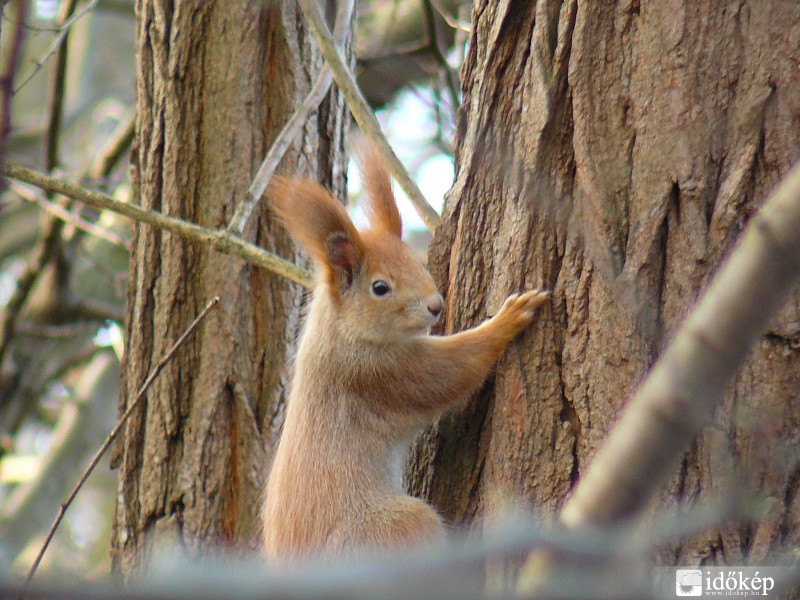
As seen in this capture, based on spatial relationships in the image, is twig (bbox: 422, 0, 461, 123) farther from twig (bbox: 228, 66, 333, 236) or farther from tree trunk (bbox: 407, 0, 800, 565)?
tree trunk (bbox: 407, 0, 800, 565)

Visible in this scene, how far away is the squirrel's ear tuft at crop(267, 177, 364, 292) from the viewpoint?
287cm

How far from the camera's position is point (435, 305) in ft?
9.30

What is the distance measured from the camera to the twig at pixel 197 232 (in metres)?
3.02

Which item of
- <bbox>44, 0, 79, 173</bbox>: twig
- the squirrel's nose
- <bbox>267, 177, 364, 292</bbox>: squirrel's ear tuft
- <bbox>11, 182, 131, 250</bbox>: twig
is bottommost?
the squirrel's nose

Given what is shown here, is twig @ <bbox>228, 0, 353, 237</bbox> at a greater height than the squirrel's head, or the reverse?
twig @ <bbox>228, 0, 353, 237</bbox>

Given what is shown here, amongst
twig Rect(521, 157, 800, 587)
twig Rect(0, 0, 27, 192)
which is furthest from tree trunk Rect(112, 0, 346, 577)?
twig Rect(521, 157, 800, 587)

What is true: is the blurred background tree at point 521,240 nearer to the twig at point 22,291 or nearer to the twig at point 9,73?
the twig at point 9,73

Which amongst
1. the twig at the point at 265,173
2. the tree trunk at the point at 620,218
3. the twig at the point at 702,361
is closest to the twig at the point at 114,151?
the twig at the point at 265,173

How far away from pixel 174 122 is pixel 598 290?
2187 mm

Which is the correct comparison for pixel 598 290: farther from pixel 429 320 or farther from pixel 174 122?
pixel 174 122

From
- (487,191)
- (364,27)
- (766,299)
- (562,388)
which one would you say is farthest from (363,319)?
(364,27)

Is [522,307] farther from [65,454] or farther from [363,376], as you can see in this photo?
[65,454]

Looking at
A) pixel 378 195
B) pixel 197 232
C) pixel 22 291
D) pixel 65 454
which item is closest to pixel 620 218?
→ pixel 378 195

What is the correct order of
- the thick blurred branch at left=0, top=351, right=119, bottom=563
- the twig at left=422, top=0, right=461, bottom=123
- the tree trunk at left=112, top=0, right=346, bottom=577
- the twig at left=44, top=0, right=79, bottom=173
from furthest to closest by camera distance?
the thick blurred branch at left=0, top=351, right=119, bottom=563, the twig at left=422, top=0, right=461, bottom=123, the twig at left=44, top=0, right=79, bottom=173, the tree trunk at left=112, top=0, right=346, bottom=577
